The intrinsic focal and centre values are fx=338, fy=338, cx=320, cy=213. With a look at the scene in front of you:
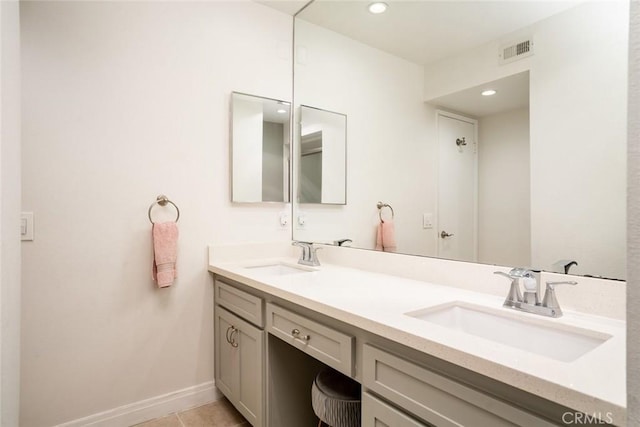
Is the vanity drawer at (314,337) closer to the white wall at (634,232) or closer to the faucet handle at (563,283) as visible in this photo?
the faucet handle at (563,283)

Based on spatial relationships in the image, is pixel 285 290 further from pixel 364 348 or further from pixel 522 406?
pixel 522 406

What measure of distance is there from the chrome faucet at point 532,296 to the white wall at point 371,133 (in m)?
0.45

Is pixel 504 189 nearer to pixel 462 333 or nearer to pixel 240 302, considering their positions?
pixel 462 333

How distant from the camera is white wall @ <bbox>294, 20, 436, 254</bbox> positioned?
1.63 metres

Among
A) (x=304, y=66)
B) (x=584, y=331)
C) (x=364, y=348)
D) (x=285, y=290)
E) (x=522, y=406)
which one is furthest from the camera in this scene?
(x=304, y=66)

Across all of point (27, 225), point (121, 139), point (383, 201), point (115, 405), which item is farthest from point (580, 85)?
point (115, 405)

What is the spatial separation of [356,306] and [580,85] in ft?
3.30

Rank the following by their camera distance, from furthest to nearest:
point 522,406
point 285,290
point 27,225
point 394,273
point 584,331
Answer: point 394,273 → point 27,225 → point 285,290 → point 584,331 → point 522,406

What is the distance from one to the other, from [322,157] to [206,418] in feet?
5.51

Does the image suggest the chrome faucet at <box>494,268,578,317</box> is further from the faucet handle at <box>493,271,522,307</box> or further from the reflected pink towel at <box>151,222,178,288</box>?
the reflected pink towel at <box>151,222,178,288</box>

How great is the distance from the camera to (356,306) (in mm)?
1087

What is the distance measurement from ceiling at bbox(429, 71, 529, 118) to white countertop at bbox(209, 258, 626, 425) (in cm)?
73

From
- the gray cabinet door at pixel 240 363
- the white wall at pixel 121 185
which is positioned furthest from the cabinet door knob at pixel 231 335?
the white wall at pixel 121 185

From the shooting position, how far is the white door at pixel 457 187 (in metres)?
1.43
